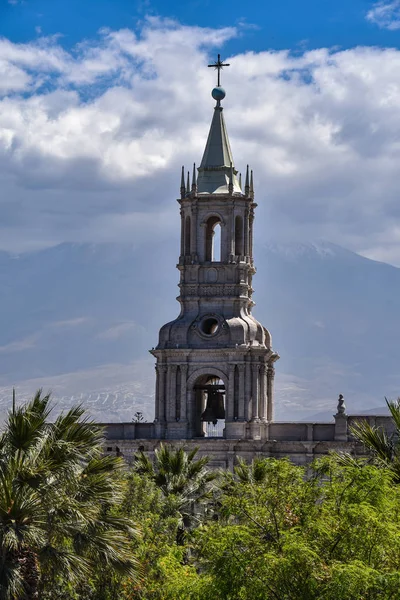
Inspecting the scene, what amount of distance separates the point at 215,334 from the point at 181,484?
27265mm

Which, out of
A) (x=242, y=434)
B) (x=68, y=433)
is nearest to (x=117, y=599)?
(x=68, y=433)

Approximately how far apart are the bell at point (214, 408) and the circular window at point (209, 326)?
3429 mm

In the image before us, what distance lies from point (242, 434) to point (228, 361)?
4.14 meters

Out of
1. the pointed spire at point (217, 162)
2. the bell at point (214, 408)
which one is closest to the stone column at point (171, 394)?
the bell at point (214, 408)

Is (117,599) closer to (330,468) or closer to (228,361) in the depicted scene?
(330,468)

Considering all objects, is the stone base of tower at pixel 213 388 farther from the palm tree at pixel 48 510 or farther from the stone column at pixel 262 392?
the palm tree at pixel 48 510

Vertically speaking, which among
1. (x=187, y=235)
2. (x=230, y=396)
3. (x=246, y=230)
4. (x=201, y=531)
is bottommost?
(x=201, y=531)

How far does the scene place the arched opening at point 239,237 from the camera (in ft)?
304

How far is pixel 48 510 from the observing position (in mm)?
42875

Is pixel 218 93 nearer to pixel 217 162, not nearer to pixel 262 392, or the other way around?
pixel 217 162

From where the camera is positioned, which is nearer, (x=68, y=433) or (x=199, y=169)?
(x=68, y=433)

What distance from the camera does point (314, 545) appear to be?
4219 cm

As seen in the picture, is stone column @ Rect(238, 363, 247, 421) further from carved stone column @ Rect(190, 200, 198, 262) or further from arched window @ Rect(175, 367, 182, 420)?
carved stone column @ Rect(190, 200, 198, 262)

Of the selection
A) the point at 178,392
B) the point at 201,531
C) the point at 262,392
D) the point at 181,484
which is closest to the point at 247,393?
the point at 262,392
